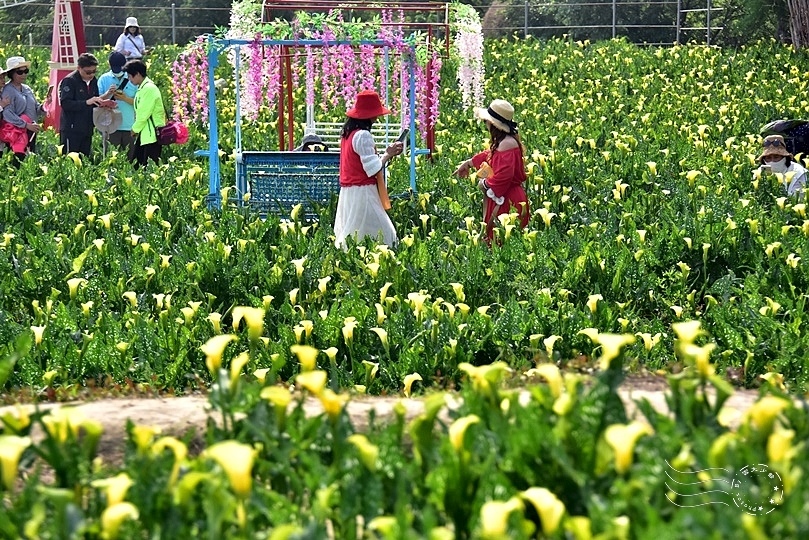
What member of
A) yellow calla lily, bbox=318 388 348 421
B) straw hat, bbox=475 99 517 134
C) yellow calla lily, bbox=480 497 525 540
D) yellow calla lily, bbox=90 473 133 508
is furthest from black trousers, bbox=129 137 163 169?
yellow calla lily, bbox=480 497 525 540

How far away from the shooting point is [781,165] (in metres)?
10.2

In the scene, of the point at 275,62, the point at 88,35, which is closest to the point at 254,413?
the point at 275,62

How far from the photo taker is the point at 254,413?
12.7 ft

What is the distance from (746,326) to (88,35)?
87.9ft

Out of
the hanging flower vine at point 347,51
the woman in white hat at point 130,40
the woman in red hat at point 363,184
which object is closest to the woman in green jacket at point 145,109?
the hanging flower vine at point 347,51

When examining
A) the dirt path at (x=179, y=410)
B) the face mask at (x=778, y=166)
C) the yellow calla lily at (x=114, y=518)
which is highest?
the face mask at (x=778, y=166)

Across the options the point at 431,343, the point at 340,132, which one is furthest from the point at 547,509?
the point at 340,132

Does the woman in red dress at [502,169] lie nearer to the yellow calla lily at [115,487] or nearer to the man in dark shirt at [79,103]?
the man in dark shirt at [79,103]

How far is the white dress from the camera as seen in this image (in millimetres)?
8500

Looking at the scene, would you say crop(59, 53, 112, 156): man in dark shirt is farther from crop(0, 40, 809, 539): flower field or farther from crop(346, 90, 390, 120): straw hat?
crop(346, 90, 390, 120): straw hat

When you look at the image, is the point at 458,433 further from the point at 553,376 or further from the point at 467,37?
the point at 467,37

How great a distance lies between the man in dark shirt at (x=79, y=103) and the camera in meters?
12.4

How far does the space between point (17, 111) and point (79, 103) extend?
1.85 feet

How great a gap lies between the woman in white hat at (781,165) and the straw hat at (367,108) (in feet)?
10.4
